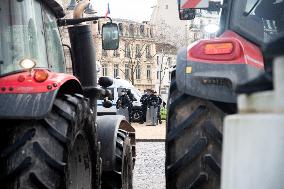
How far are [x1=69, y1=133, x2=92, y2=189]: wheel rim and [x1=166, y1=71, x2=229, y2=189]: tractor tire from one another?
34.0 inches

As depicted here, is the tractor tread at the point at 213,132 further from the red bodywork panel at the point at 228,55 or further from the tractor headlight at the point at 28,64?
the tractor headlight at the point at 28,64

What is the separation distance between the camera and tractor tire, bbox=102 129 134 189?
5.78 metres

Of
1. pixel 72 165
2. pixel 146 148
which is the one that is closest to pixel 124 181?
pixel 72 165

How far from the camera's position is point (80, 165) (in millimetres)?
4297

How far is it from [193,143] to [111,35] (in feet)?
8.06

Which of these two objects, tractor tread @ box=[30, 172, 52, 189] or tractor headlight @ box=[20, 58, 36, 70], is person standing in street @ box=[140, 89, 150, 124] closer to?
tractor headlight @ box=[20, 58, 36, 70]

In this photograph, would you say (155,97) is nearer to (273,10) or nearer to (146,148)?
(146,148)

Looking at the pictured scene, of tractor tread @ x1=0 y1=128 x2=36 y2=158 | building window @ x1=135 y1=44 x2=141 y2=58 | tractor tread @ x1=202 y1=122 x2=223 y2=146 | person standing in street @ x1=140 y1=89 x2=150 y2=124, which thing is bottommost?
person standing in street @ x1=140 y1=89 x2=150 y2=124

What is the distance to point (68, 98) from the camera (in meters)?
3.80

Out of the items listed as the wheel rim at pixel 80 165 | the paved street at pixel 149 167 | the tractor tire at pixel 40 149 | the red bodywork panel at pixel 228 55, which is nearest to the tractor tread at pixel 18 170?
the tractor tire at pixel 40 149

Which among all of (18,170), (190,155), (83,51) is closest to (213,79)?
(190,155)

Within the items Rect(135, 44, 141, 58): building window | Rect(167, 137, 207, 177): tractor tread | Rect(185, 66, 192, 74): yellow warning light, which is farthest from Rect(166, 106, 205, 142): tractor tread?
Rect(135, 44, 141, 58): building window

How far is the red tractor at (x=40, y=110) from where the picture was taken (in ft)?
10.8

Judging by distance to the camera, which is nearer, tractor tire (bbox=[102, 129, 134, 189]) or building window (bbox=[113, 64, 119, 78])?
tractor tire (bbox=[102, 129, 134, 189])
